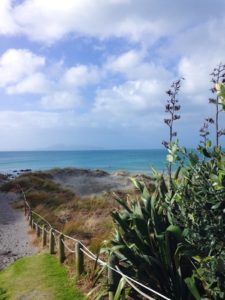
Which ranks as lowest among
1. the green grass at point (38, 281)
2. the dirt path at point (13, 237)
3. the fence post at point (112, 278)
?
the dirt path at point (13, 237)

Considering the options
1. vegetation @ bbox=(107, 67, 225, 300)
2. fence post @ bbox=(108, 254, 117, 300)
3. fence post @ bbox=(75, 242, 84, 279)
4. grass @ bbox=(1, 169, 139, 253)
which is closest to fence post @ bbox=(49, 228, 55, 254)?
grass @ bbox=(1, 169, 139, 253)

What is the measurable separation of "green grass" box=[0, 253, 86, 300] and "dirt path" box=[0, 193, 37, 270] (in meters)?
0.93

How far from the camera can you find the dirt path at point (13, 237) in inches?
395

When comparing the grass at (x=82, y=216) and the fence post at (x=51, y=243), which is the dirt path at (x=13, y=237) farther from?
the fence post at (x=51, y=243)

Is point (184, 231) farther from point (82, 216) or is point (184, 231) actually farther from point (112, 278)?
point (82, 216)

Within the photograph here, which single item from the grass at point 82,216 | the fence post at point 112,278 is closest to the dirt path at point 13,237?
the grass at point 82,216

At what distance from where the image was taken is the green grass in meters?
6.52

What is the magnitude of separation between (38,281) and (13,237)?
5.63 meters

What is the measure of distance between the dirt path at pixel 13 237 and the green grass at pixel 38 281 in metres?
0.93

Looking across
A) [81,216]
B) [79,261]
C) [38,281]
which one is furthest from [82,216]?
[79,261]

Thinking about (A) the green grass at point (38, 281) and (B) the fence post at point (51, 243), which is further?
(B) the fence post at point (51, 243)

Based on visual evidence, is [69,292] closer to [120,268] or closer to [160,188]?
[120,268]

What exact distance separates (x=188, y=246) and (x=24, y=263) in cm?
522

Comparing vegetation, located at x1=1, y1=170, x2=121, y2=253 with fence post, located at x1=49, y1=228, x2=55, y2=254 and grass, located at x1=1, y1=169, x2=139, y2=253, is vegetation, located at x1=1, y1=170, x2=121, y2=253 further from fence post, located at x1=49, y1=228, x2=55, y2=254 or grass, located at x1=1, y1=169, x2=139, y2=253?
fence post, located at x1=49, y1=228, x2=55, y2=254
